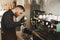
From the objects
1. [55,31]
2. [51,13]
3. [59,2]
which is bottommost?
[55,31]

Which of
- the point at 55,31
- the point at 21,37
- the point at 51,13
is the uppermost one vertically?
the point at 51,13

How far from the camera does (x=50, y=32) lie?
1634 millimetres

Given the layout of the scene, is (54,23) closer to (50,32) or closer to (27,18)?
(50,32)

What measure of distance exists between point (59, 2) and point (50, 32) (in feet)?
1.39

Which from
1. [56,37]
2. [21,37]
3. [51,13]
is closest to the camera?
[56,37]

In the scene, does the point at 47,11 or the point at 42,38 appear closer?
the point at 42,38

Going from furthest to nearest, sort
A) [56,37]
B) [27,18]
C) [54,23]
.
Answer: [27,18] → [54,23] → [56,37]

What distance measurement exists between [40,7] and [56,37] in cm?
85

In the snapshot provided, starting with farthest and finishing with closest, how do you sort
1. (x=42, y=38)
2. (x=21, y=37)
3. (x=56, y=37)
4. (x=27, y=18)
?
(x=27, y=18)
(x=21, y=37)
(x=42, y=38)
(x=56, y=37)

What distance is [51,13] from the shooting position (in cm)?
191

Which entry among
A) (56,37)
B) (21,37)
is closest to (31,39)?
(21,37)

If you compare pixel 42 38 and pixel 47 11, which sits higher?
pixel 47 11

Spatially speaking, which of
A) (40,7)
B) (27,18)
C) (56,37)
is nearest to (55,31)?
(56,37)

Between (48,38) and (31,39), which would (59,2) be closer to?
(48,38)
